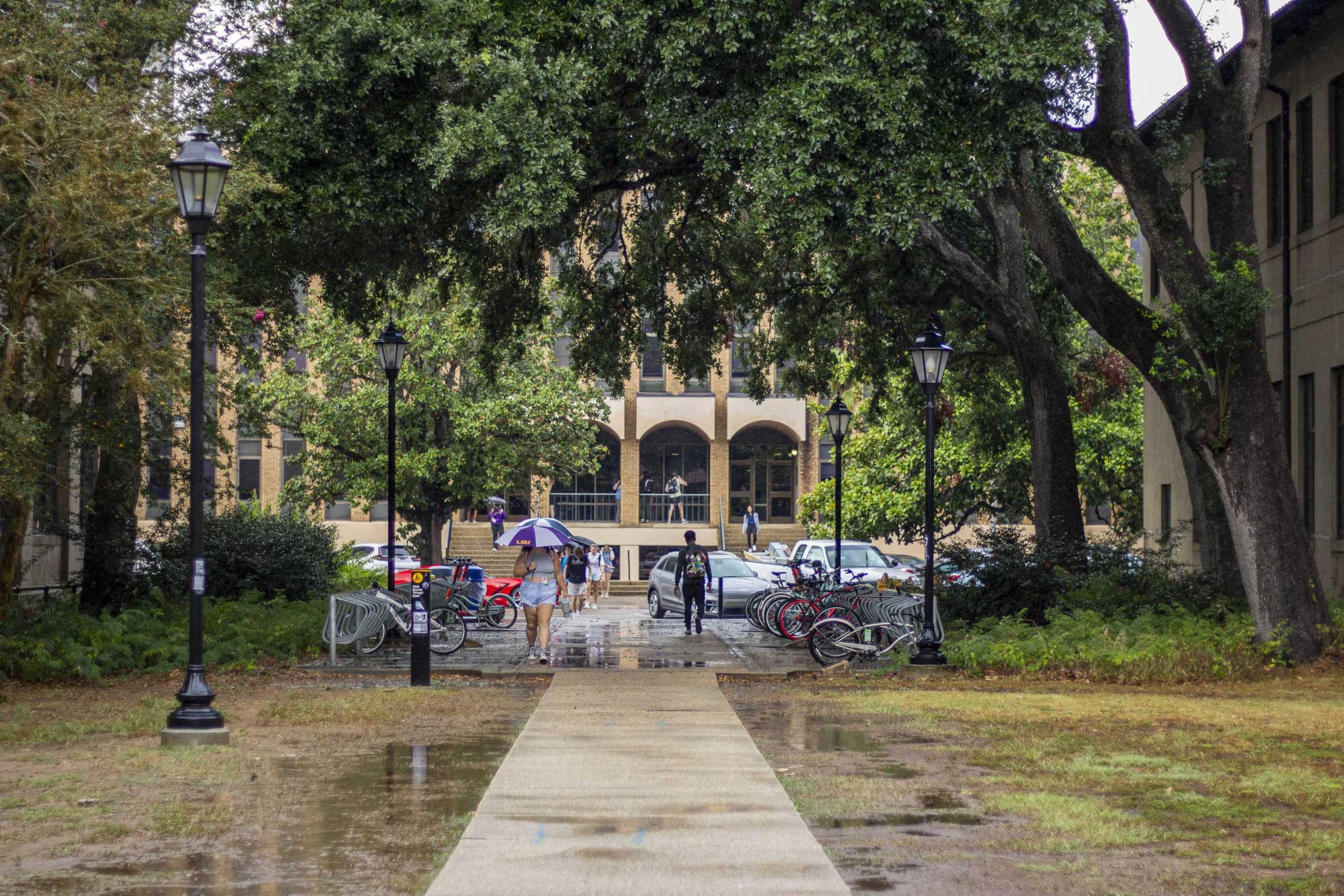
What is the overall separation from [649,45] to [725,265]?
890 centimetres

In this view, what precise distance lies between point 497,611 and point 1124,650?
572 inches

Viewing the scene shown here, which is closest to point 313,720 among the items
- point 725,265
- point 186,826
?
point 186,826

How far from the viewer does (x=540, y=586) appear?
61.6 ft

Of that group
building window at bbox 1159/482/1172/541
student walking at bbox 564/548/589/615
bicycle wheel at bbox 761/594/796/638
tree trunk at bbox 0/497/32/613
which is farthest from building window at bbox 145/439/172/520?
building window at bbox 1159/482/1172/541

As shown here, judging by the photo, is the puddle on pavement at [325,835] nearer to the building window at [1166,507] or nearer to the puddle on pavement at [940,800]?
the puddle on pavement at [940,800]

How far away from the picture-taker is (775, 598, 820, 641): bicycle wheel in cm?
2280

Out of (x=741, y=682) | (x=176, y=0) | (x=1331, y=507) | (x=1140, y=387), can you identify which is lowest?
(x=741, y=682)

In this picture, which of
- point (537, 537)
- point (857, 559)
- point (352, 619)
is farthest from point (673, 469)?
point (537, 537)

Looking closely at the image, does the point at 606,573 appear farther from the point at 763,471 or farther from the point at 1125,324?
the point at 1125,324

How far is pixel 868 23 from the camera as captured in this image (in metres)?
15.1

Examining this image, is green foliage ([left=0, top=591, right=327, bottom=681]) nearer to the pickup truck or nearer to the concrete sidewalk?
the concrete sidewalk

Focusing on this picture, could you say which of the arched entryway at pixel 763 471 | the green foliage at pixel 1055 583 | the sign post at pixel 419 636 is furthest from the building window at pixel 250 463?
the sign post at pixel 419 636

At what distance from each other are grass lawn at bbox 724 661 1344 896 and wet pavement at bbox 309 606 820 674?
4.01 metres

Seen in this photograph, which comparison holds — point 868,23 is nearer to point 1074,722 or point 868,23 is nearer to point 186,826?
point 1074,722
